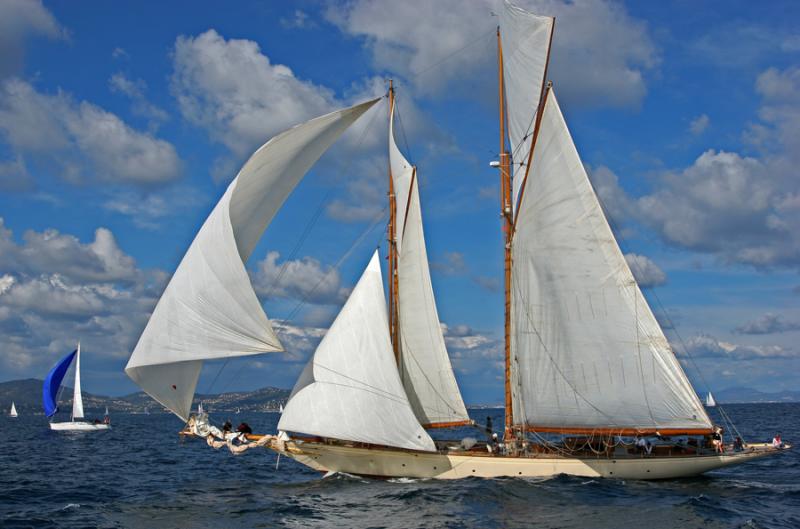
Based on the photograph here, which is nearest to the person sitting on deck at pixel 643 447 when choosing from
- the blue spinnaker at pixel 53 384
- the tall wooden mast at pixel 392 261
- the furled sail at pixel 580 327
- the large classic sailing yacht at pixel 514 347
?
the large classic sailing yacht at pixel 514 347

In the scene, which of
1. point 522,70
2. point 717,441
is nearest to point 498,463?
point 717,441

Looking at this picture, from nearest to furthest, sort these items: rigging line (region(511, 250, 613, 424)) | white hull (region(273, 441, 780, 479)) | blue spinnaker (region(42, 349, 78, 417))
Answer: white hull (region(273, 441, 780, 479))
rigging line (region(511, 250, 613, 424))
blue spinnaker (region(42, 349, 78, 417))

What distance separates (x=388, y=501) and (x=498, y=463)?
5740 millimetres

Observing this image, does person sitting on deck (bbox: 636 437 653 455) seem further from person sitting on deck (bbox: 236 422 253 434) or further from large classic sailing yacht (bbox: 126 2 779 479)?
person sitting on deck (bbox: 236 422 253 434)

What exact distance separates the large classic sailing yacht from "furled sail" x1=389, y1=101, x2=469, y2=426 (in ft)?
0.21

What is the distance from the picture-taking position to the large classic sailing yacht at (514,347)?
29500 mm

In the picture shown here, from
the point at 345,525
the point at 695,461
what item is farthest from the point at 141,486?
Answer: the point at 695,461

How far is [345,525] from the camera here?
77.9 ft

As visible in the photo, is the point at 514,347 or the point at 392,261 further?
the point at 392,261

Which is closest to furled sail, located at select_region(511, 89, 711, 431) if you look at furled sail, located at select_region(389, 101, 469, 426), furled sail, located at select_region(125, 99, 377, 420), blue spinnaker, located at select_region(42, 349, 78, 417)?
furled sail, located at select_region(389, 101, 469, 426)

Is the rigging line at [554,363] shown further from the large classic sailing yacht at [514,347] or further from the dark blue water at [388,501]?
the dark blue water at [388,501]

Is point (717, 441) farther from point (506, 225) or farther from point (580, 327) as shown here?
point (506, 225)

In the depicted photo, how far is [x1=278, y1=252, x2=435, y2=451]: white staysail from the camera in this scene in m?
29.5

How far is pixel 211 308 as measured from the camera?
1067 inches
